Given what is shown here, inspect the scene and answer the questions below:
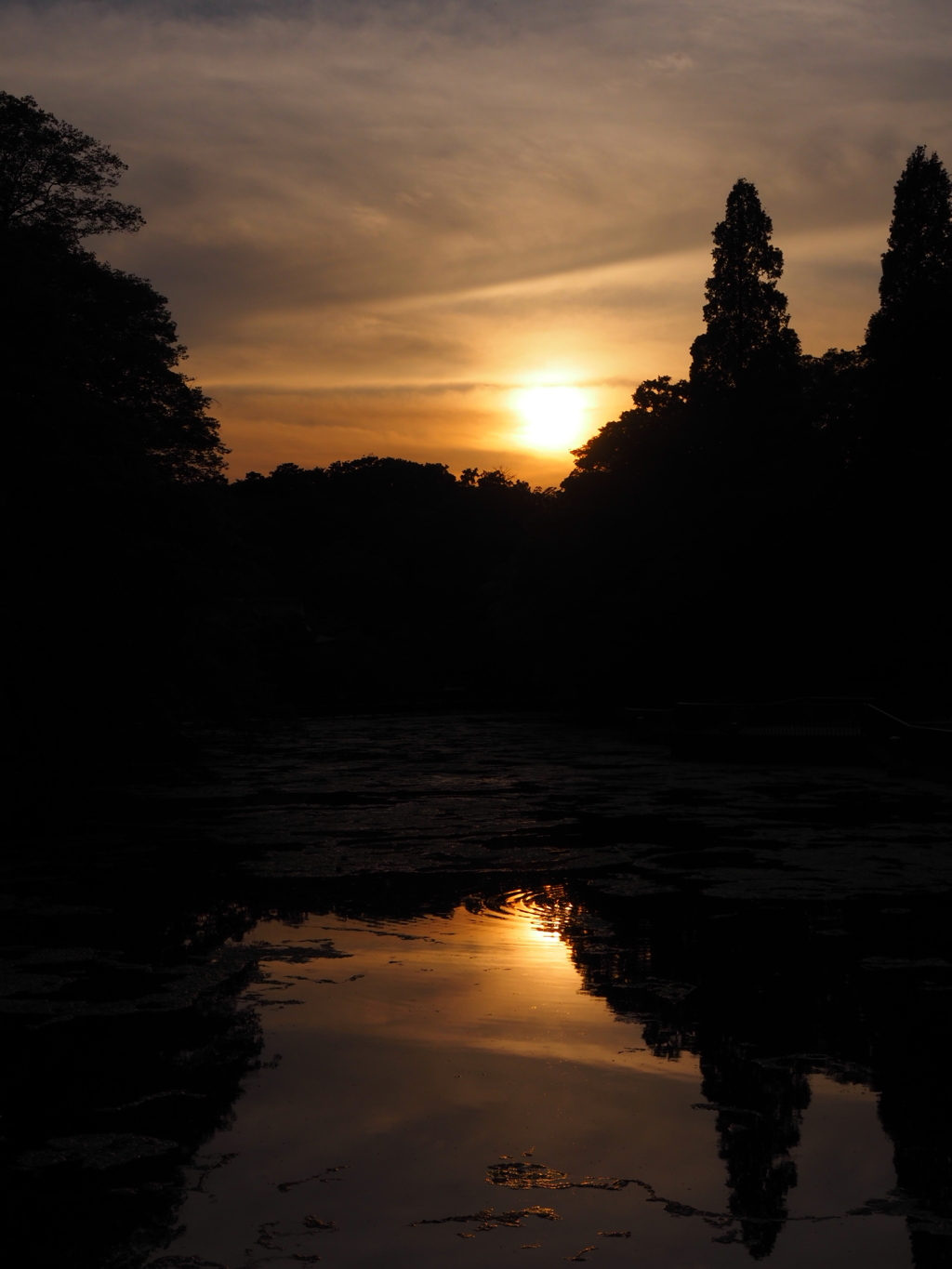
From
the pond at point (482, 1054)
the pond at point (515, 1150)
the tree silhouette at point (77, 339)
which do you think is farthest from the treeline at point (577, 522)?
the pond at point (515, 1150)

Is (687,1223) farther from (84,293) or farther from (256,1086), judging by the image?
(84,293)

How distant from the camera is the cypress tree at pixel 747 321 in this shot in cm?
5381

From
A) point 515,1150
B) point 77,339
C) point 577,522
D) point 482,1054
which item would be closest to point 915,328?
point 577,522

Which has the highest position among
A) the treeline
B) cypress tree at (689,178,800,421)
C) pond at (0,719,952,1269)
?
cypress tree at (689,178,800,421)

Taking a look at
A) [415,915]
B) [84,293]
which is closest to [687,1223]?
[415,915]

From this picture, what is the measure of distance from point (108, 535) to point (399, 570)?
254 ft

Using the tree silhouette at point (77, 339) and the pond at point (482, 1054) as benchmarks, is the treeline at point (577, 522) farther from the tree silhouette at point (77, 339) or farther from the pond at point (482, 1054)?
the pond at point (482, 1054)

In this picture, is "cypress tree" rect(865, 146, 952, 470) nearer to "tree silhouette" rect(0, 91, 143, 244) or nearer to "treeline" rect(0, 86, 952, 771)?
"treeline" rect(0, 86, 952, 771)

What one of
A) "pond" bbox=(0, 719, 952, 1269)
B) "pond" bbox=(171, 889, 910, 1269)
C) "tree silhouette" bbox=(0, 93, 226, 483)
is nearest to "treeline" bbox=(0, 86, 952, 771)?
"tree silhouette" bbox=(0, 93, 226, 483)

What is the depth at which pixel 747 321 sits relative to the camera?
5412 centimetres

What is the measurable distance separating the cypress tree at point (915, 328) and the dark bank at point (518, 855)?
0.14m

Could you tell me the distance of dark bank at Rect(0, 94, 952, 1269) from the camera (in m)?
6.16

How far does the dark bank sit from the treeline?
4.5 inches

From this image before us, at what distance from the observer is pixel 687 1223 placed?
573 centimetres
